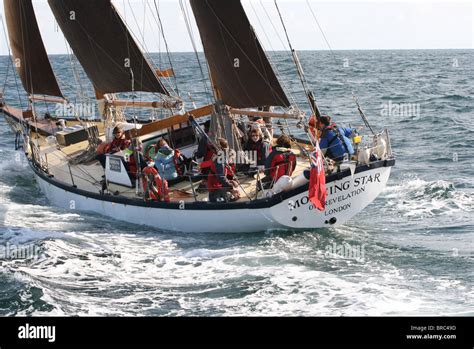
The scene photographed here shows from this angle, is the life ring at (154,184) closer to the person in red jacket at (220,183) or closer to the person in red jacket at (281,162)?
the person in red jacket at (220,183)

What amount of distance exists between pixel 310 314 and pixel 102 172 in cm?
977

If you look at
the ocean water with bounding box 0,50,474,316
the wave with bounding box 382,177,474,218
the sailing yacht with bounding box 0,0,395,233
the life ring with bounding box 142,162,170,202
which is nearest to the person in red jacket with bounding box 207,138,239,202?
the sailing yacht with bounding box 0,0,395,233

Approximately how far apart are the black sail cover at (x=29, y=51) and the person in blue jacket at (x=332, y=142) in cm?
1051

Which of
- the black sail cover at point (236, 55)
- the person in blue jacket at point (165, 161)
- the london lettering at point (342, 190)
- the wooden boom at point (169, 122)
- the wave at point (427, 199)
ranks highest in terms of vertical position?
the black sail cover at point (236, 55)

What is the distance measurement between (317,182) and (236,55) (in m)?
4.11

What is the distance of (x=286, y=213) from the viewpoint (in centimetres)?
1630

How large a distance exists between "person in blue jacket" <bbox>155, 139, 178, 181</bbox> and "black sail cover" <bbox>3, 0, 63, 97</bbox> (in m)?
7.37

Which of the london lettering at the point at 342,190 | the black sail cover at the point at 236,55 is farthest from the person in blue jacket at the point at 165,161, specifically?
the london lettering at the point at 342,190

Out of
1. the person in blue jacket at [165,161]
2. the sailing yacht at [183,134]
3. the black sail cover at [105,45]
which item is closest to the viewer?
the sailing yacht at [183,134]

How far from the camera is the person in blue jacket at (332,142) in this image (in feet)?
55.4

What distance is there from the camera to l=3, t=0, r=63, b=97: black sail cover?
23.4m

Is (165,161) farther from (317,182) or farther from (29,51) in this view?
(29,51)

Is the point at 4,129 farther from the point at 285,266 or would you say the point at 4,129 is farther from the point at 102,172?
the point at 285,266
